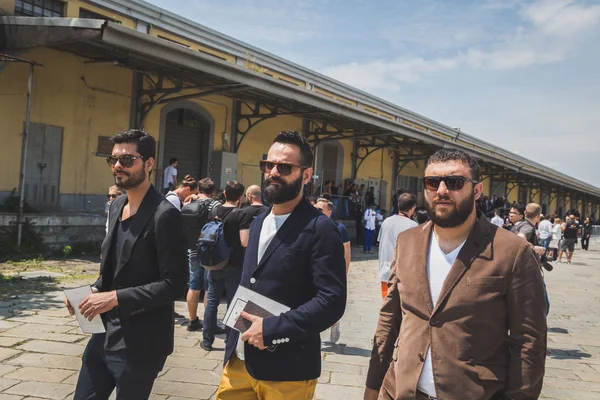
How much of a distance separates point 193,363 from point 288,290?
116 inches

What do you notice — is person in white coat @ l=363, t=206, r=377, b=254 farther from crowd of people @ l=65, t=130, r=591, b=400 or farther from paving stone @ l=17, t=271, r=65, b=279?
crowd of people @ l=65, t=130, r=591, b=400

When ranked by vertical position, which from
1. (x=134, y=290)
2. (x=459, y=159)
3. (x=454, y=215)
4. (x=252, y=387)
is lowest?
(x=252, y=387)

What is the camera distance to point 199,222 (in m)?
6.28

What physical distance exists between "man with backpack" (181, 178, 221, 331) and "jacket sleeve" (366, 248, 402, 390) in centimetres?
369

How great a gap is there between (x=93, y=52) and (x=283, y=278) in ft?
33.9

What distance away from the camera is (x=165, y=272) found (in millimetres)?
2457

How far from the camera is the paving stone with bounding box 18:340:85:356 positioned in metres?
4.89

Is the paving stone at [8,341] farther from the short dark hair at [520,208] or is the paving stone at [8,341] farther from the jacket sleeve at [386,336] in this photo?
the short dark hair at [520,208]

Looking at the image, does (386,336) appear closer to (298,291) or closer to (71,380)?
(298,291)

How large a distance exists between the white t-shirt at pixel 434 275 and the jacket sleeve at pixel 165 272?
115 centimetres

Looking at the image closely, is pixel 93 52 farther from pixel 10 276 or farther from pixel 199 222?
pixel 199 222

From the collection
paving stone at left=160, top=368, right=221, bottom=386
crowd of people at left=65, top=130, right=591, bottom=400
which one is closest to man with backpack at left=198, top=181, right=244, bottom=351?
paving stone at left=160, top=368, right=221, bottom=386

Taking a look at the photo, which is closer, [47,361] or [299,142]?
[299,142]

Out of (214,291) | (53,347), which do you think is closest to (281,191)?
(214,291)
